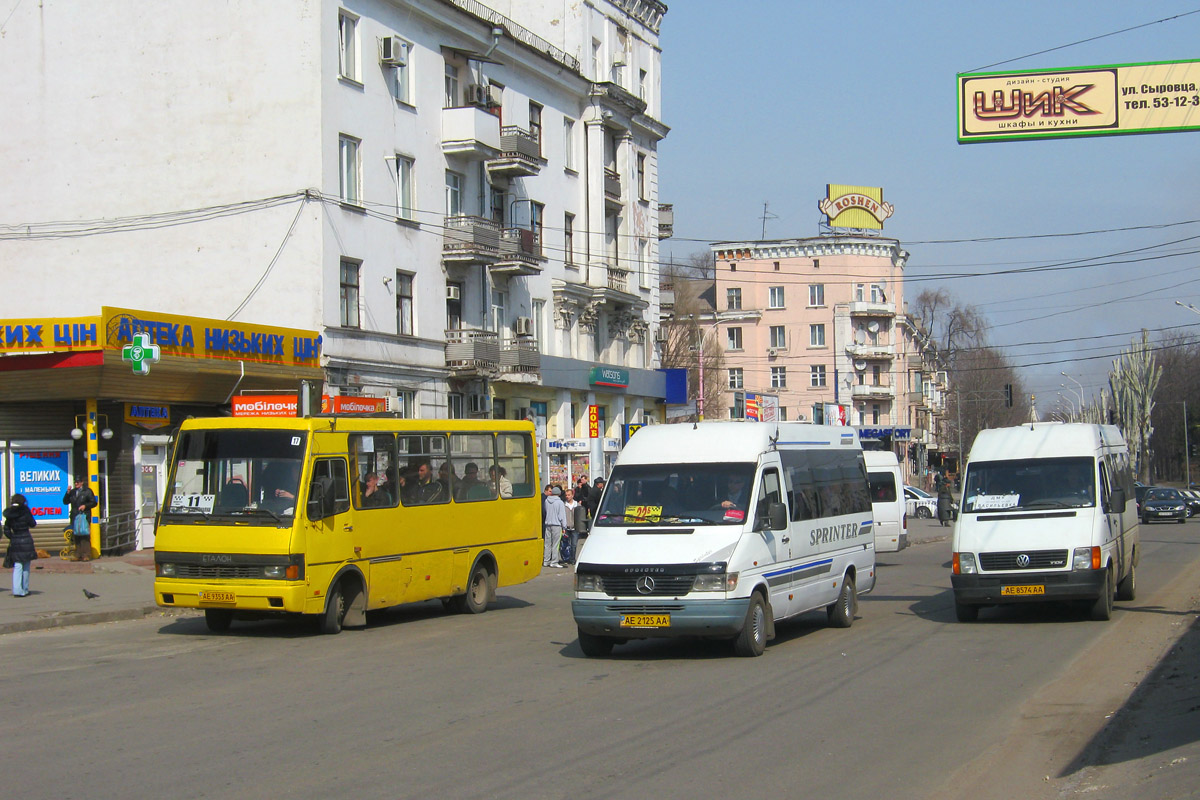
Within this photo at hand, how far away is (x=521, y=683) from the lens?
1185cm

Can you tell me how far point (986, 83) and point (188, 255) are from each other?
25220 millimetres

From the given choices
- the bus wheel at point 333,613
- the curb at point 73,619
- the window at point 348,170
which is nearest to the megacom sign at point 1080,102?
the bus wheel at point 333,613

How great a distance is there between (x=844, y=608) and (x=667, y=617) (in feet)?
13.8

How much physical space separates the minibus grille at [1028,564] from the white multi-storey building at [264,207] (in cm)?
1886

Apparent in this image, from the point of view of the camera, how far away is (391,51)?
1395 inches

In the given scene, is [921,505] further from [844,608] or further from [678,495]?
[678,495]

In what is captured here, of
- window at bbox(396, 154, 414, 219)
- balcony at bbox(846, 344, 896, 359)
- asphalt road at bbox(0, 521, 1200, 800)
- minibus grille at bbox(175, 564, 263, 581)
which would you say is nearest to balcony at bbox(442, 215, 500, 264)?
window at bbox(396, 154, 414, 219)

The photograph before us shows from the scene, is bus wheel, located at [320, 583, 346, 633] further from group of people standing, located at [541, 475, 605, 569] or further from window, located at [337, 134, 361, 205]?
window, located at [337, 134, 361, 205]

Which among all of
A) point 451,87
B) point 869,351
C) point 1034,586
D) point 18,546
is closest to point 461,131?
point 451,87

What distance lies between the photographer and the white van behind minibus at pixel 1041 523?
15.8 metres

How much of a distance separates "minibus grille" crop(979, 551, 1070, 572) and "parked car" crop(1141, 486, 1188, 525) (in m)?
39.9

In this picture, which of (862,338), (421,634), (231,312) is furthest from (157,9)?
(862,338)

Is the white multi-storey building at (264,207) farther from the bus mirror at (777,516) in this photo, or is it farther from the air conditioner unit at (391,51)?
the bus mirror at (777,516)

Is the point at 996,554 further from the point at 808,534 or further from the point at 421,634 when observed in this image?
the point at 421,634
